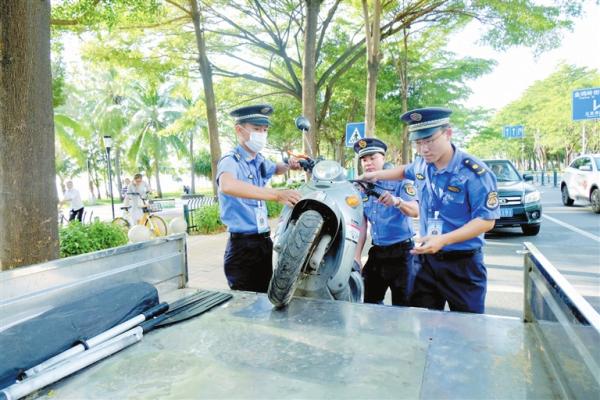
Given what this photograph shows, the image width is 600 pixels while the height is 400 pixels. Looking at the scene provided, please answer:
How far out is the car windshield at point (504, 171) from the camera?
1002 cm

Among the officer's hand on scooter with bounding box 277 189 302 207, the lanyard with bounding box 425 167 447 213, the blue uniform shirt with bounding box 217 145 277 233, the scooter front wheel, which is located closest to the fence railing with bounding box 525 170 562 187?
the lanyard with bounding box 425 167 447 213

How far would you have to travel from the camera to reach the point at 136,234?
877 centimetres

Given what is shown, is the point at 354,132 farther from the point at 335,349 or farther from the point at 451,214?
the point at 335,349

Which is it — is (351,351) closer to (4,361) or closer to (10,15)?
(4,361)

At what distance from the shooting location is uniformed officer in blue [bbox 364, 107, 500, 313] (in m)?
2.63

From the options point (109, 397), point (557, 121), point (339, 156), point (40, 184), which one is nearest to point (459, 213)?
point (109, 397)

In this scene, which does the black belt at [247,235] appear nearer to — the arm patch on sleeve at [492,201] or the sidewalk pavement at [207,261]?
the sidewalk pavement at [207,261]

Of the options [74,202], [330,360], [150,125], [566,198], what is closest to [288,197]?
[330,360]

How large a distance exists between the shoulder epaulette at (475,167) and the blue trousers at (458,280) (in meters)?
0.50

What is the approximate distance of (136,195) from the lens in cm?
1262

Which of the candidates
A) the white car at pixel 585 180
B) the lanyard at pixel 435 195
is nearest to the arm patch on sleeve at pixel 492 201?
the lanyard at pixel 435 195

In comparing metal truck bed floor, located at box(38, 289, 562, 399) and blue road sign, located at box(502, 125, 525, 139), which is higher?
blue road sign, located at box(502, 125, 525, 139)

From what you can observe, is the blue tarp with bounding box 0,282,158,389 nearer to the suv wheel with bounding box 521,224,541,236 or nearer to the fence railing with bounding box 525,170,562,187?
the suv wheel with bounding box 521,224,541,236

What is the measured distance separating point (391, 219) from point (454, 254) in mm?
866
